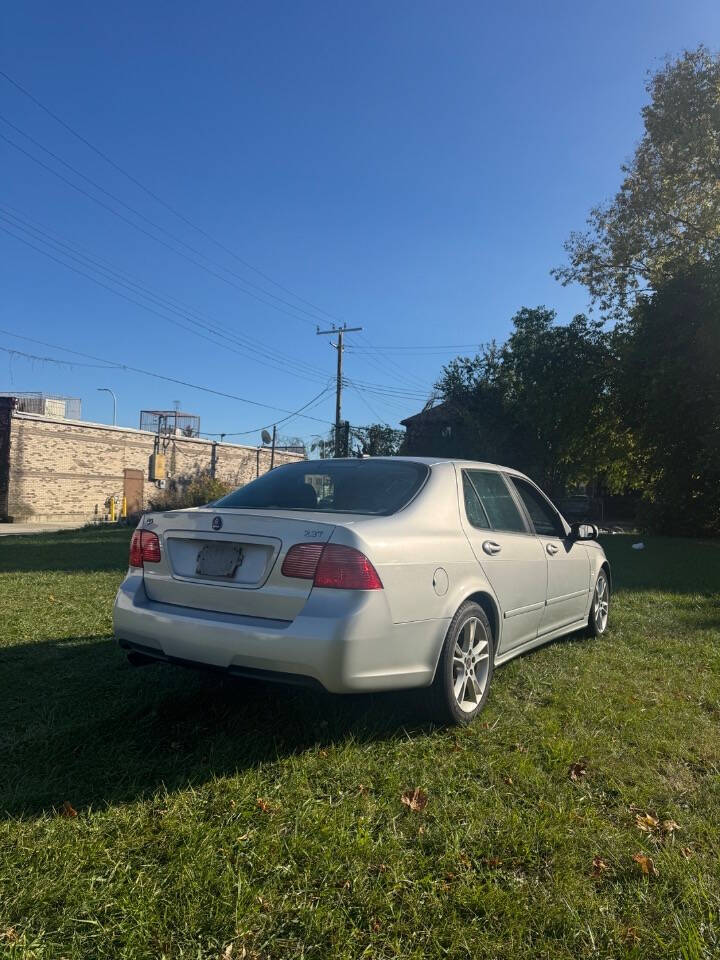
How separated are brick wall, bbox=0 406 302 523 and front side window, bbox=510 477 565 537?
109ft

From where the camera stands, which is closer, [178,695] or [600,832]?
[600,832]

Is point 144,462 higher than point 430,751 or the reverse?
higher

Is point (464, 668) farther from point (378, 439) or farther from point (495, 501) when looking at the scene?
point (378, 439)

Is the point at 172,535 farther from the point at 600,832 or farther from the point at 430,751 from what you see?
the point at 600,832

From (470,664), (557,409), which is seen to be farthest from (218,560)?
(557,409)

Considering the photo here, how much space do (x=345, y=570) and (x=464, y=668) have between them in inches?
40.9

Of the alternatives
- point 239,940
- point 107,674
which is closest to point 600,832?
point 239,940

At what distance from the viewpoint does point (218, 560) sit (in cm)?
345

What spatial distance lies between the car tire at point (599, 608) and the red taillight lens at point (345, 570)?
3497 mm

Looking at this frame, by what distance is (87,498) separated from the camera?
3781 centimetres

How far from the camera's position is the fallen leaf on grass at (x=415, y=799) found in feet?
9.13

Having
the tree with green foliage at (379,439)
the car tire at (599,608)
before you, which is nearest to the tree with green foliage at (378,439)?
the tree with green foliage at (379,439)

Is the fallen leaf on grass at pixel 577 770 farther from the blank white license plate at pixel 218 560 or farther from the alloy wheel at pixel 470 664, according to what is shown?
the blank white license plate at pixel 218 560

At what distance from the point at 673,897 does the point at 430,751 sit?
4.15ft
